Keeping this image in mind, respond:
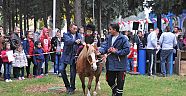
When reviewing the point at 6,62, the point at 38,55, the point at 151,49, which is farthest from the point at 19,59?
the point at 151,49

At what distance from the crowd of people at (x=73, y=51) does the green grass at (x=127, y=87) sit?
1.88 ft

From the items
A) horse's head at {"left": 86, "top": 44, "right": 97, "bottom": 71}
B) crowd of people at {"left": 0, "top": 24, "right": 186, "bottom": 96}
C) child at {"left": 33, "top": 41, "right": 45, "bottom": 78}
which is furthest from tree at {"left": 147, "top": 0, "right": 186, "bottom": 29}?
horse's head at {"left": 86, "top": 44, "right": 97, "bottom": 71}

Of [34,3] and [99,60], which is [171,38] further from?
[34,3]

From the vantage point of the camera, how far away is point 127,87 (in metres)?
12.9

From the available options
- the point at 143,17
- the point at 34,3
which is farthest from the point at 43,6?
the point at 143,17

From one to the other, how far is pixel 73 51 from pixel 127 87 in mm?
2486

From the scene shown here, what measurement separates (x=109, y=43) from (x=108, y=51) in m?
0.30

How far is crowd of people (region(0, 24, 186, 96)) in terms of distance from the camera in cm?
949

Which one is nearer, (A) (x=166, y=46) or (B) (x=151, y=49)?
(A) (x=166, y=46)

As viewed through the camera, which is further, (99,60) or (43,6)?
(43,6)

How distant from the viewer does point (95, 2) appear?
141 feet

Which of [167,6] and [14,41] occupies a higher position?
[167,6]

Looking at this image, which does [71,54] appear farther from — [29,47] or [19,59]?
[29,47]

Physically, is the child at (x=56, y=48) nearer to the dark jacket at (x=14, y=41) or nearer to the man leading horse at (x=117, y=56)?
the dark jacket at (x=14, y=41)
